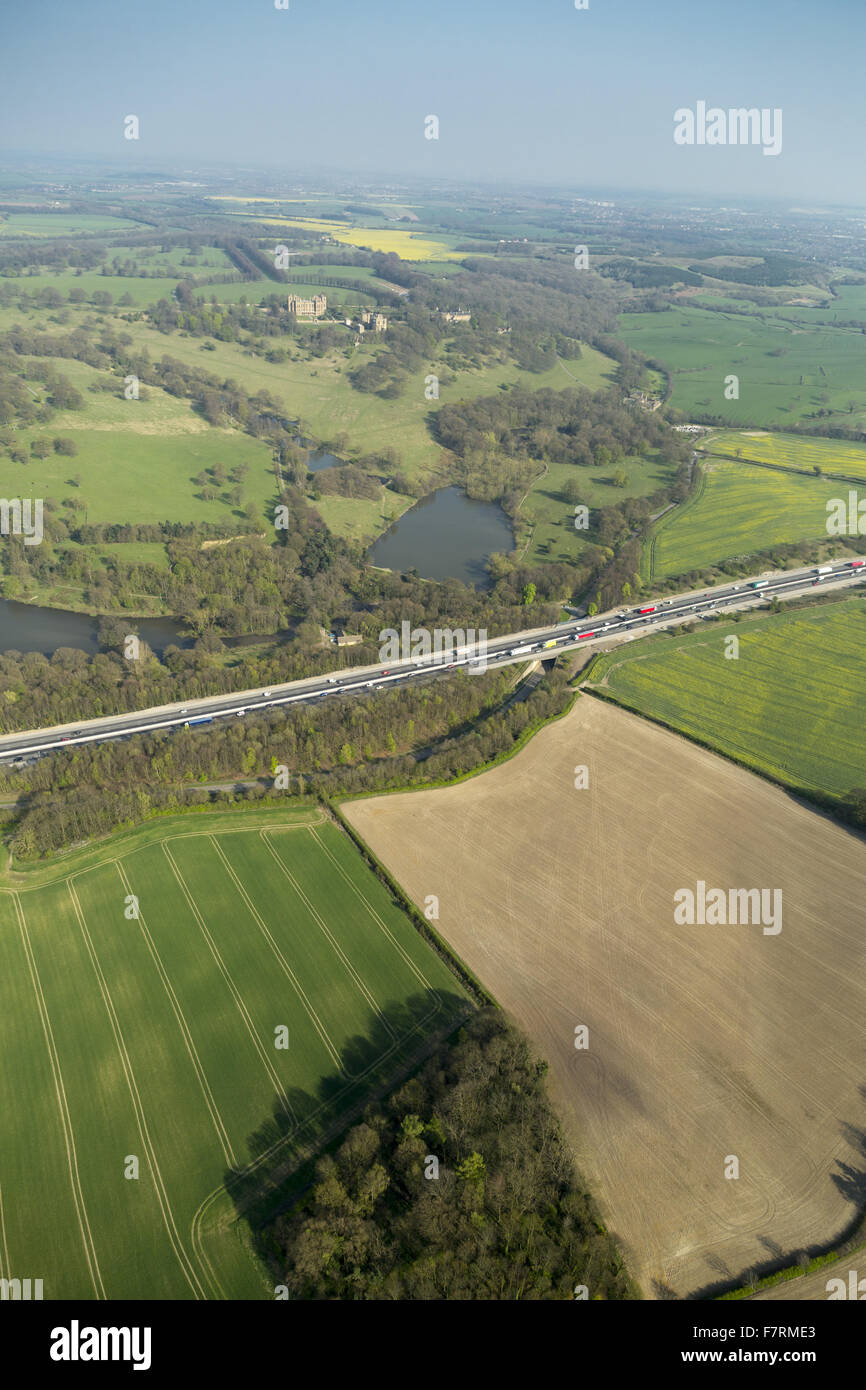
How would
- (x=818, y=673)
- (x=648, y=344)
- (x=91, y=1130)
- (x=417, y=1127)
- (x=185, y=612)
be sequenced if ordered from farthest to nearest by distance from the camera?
(x=648, y=344) < (x=185, y=612) < (x=818, y=673) < (x=91, y=1130) < (x=417, y=1127)

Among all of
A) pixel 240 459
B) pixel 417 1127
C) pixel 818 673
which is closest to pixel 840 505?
pixel 818 673

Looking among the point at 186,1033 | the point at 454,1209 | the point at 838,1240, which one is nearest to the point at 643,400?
the point at 186,1033

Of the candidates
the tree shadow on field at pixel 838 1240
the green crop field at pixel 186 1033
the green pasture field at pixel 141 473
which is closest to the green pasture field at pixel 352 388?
the green pasture field at pixel 141 473

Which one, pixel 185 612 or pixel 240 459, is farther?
pixel 240 459

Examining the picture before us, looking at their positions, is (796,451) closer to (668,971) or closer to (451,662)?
(451,662)

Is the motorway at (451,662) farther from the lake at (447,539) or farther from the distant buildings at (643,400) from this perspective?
the distant buildings at (643,400)

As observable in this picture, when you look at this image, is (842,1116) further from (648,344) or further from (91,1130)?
(648,344)
